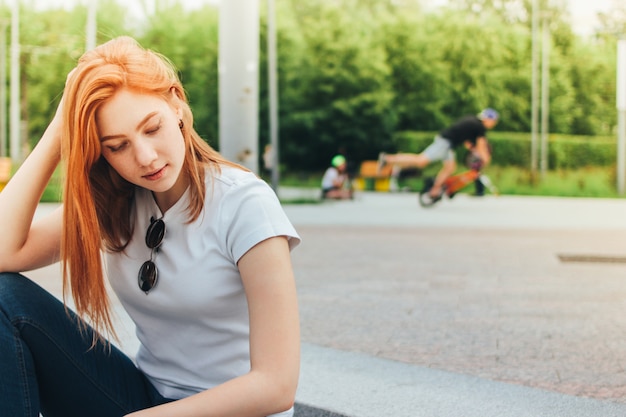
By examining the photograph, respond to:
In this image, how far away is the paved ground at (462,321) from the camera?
3.45 metres

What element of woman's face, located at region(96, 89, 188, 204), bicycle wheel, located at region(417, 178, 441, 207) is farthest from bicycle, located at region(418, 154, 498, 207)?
woman's face, located at region(96, 89, 188, 204)

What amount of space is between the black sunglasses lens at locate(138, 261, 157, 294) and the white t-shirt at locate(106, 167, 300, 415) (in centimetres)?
1

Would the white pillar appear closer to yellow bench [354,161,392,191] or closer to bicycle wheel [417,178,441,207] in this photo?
bicycle wheel [417,178,441,207]

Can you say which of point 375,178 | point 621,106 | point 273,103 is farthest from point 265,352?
point 375,178

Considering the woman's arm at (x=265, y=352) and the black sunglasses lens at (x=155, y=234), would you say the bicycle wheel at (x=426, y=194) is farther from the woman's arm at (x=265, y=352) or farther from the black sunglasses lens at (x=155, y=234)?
the woman's arm at (x=265, y=352)

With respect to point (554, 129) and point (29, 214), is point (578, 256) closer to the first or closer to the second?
point (29, 214)

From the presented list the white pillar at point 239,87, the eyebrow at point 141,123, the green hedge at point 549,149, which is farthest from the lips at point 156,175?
the green hedge at point 549,149

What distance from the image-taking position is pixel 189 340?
7.06 feet

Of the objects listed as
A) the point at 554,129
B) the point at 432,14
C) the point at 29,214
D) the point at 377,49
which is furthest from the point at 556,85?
the point at 29,214

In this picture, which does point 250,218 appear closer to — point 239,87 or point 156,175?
point 156,175

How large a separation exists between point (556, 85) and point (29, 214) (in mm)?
43684

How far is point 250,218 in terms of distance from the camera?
76.2 inches

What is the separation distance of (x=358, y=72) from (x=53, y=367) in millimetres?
36735

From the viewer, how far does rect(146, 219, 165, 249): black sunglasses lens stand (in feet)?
6.90
